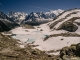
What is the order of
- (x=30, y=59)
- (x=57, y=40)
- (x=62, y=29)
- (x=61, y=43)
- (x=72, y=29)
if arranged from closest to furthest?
(x=30, y=59) < (x=61, y=43) < (x=57, y=40) < (x=72, y=29) < (x=62, y=29)

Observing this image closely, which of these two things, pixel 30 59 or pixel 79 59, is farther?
pixel 30 59

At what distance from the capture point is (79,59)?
78.7 feet

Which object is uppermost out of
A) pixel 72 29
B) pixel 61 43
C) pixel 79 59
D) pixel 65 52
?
pixel 72 29

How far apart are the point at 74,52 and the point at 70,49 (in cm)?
138

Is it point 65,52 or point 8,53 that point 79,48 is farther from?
point 8,53

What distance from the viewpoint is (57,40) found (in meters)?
65.2

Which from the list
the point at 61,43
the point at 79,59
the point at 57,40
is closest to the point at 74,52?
the point at 79,59

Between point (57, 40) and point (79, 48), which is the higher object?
point (57, 40)

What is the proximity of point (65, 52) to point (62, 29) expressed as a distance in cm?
6641

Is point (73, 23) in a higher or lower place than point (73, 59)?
higher

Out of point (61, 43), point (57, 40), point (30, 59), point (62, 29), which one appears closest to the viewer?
point (30, 59)

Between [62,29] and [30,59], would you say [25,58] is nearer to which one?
[30,59]

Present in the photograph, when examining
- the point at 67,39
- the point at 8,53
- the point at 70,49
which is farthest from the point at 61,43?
the point at 8,53

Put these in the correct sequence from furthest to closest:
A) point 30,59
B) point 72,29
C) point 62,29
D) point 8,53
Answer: point 62,29
point 72,29
point 8,53
point 30,59
